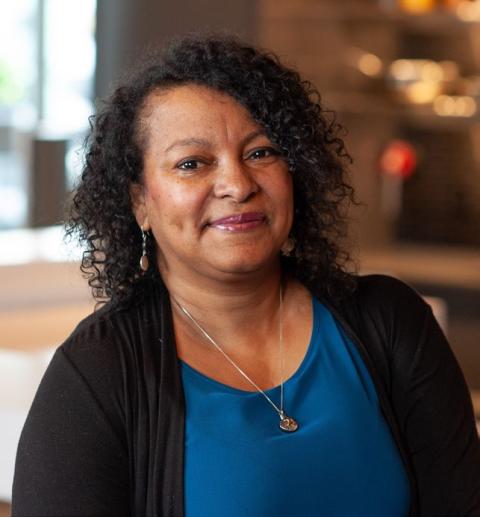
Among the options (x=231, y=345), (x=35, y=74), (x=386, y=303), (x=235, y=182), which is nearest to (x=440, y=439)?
(x=386, y=303)

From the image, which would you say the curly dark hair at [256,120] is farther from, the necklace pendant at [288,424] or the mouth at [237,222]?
the necklace pendant at [288,424]

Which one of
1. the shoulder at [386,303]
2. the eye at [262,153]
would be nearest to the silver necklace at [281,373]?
the shoulder at [386,303]

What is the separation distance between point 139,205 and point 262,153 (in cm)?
18

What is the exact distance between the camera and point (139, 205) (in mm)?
1652

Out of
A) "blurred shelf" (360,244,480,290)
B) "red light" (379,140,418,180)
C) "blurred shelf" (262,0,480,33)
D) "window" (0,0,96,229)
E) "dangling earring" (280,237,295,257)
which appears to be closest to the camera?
"dangling earring" (280,237,295,257)

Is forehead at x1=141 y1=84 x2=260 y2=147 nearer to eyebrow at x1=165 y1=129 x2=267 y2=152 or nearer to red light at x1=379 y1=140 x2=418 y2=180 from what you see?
eyebrow at x1=165 y1=129 x2=267 y2=152

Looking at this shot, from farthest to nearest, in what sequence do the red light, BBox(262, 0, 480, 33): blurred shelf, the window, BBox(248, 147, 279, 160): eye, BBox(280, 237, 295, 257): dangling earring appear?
the window
the red light
BBox(262, 0, 480, 33): blurred shelf
BBox(280, 237, 295, 257): dangling earring
BBox(248, 147, 279, 160): eye

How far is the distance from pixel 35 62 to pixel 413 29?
2.63 meters

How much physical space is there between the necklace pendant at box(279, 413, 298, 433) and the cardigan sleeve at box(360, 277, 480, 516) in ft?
0.53

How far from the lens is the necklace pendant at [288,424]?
1535 mm

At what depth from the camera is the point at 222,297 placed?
64.4 inches

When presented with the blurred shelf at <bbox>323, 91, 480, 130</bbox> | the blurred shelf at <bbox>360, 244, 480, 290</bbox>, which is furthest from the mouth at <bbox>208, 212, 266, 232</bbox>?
the blurred shelf at <bbox>323, 91, 480, 130</bbox>

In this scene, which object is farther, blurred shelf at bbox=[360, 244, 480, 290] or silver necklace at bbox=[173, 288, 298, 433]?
blurred shelf at bbox=[360, 244, 480, 290]

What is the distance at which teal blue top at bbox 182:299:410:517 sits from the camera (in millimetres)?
1490
